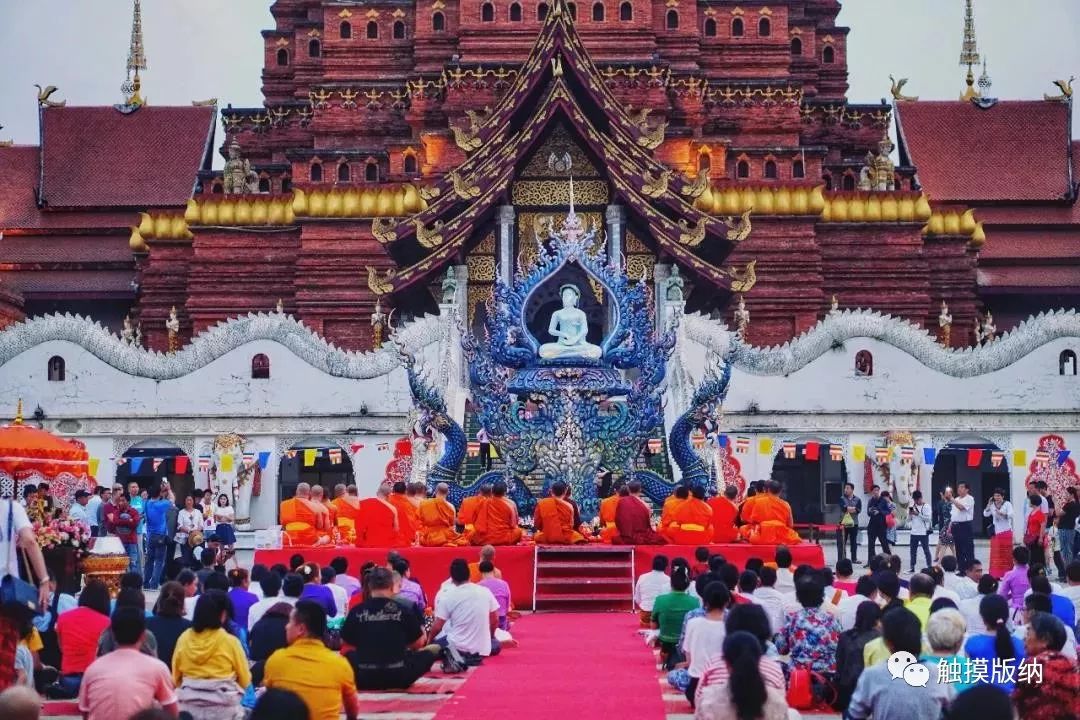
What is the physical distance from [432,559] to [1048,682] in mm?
10896

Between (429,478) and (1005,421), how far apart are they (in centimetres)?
990

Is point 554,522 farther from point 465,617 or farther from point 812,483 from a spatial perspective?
point 812,483

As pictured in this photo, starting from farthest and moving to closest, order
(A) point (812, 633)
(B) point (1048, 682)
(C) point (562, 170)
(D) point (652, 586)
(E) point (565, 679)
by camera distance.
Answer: (C) point (562, 170)
(D) point (652, 586)
(E) point (565, 679)
(A) point (812, 633)
(B) point (1048, 682)

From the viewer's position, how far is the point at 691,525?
70.8 ft

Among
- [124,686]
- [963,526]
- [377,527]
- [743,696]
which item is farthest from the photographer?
[963,526]

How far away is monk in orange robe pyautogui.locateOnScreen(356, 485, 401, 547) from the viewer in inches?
834

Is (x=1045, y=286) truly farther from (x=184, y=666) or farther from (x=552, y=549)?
(x=184, y=666)

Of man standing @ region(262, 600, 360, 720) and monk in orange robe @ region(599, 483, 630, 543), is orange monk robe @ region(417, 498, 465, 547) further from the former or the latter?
man standing @ region(262, 600, 360, 720)

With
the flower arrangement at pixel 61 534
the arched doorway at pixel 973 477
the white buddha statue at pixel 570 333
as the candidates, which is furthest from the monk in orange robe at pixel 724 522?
the arched doorway at pixel 973 477

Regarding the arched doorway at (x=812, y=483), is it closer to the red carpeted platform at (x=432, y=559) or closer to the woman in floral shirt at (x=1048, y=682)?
the red carpeted platform at (x=432, y=559)

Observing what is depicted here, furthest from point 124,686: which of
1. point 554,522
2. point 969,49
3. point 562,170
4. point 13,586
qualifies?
point 969,49

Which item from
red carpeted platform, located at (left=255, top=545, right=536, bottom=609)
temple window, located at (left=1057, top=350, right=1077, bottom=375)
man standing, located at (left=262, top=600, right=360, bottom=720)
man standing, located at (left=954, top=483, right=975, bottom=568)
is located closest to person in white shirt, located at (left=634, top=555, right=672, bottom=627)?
red carpeted platform, located at (left=255, top=545, right=536, bottom=609)

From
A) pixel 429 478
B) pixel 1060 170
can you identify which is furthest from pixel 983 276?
pixel 429 478

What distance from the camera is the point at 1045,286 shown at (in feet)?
131
